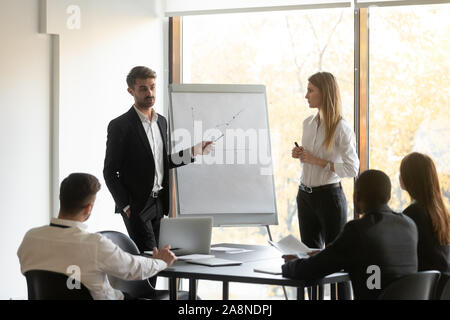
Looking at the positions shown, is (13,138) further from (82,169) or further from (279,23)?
(279,23)

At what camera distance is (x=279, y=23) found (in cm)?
539

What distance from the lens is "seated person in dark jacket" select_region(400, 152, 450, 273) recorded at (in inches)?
112

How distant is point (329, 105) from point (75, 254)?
88.4 inches

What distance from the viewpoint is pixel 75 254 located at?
2426 millimetres

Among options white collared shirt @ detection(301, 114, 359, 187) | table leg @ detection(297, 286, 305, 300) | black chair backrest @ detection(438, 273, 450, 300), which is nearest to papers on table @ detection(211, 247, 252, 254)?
table leg @ detection(297, 286, 305, 300)

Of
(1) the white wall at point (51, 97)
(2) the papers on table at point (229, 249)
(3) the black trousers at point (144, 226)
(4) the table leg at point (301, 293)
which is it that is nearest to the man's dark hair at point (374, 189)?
(4) the table leg at point (301, 293)

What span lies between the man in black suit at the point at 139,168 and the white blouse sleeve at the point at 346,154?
116cm

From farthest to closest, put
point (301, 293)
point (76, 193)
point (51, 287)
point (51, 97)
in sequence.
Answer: point (51, 97) < point (301, 293) < point (76, 193) < point (51, 287)

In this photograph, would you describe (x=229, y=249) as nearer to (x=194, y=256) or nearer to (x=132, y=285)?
(x=194, y=256)

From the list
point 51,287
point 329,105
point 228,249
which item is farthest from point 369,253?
point 329,105

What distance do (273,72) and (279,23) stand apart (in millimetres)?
438

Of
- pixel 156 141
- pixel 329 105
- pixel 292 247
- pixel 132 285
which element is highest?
pixel 329 105

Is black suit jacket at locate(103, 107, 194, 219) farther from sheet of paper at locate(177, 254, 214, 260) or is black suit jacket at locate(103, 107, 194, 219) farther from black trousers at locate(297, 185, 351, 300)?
black trousers at locate(297, 185, 351, 300)
